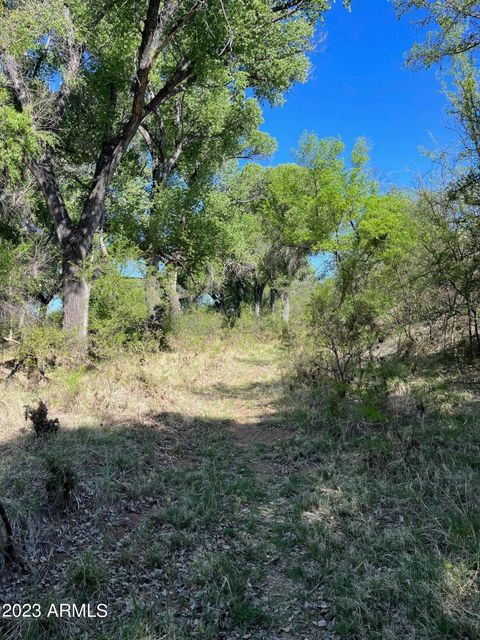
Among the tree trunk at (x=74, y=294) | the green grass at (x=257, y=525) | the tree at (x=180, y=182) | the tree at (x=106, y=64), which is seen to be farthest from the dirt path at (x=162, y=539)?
the tree at (x=180, y=182)

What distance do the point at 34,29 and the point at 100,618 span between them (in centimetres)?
1013

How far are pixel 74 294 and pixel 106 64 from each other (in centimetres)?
642

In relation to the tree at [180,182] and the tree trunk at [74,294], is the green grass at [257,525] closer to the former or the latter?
the tree trunk at [74,294]

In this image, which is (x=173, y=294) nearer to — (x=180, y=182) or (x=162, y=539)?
(x=180, y=182)

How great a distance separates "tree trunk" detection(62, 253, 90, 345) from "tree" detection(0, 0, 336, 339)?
0.02 metres

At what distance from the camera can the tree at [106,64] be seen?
28.5ft

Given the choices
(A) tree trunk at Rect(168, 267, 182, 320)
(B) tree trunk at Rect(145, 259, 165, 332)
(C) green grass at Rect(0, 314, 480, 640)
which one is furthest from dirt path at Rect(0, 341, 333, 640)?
(A) tree trunk at Rect(168, 267, 182, 320)

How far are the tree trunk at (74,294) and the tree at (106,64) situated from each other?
0.08ft

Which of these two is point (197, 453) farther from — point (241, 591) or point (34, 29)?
point (34, 29)

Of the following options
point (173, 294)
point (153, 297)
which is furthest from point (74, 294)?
point (173, 294)

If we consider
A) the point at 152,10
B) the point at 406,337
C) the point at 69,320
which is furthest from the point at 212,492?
the point at 152,10

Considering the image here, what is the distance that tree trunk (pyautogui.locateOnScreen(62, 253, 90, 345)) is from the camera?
1015cm

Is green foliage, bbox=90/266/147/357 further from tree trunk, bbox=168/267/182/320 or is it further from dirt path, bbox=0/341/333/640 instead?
dirt path, bbox=0/341/333/640

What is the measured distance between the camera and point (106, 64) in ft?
37.7
